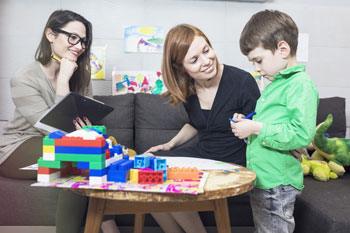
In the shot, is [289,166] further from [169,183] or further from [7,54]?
[7,54]

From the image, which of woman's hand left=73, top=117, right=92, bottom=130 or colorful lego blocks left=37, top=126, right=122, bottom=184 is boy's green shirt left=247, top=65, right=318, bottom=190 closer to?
colorful lego blocks left=37, top=126, right=122, bottom=184

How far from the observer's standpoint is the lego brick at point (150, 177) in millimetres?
767

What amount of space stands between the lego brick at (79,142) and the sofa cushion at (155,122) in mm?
1067

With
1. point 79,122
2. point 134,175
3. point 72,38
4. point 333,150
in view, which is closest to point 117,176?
point 134,175

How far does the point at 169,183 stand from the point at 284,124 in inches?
15.5

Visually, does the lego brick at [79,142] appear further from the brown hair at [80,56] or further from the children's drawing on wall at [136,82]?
the children's drawing on wall at [136,82]

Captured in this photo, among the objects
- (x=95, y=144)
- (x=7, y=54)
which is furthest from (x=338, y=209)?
(x=7, y=54)

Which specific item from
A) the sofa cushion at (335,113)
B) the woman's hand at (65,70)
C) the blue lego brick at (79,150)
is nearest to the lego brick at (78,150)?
the blue lego brick at (79,150)

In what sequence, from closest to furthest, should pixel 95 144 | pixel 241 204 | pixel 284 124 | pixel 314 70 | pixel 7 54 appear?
1. pixel 95 144
2. pixel 284 124
3. pixel 241 204
4. pixel 7 54
5. pixel 314 70

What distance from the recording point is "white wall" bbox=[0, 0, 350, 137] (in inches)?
82.7

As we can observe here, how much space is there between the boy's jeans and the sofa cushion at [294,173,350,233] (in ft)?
0.59

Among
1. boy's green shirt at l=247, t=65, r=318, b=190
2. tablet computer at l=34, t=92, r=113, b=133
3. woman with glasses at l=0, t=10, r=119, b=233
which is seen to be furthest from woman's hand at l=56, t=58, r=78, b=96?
boy's green shirt at l=247, t=65, r=318, b=190

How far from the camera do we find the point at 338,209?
1115mm

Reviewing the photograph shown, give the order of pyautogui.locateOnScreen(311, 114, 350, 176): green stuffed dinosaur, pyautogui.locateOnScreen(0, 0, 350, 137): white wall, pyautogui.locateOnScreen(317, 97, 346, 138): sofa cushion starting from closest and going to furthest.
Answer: pyautogui.locateOnScreen(311, 114, 350, 176): green stuffed dinosaur < pyautogui.locateOnScreen(317, 97, 346, 138): sofa cushion < pyautogui.locateOnScreen(0, 0, 350, 137): white wall
